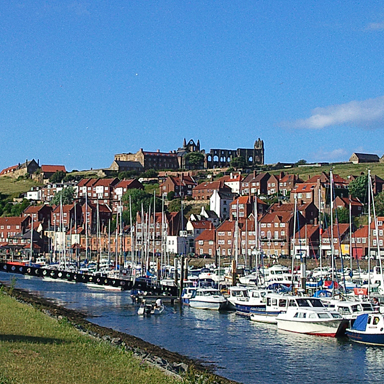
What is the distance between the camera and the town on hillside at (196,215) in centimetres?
10575

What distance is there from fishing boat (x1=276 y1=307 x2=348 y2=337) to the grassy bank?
14.7m

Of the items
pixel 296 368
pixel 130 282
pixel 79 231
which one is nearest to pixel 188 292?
pixel 130 282

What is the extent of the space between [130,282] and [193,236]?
57980 millimetres

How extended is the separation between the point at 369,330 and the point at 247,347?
6.94 metres

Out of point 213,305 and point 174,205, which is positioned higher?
point 174,205

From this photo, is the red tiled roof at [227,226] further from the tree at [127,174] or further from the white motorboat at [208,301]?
the tree at [127,174]

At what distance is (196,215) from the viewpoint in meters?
135

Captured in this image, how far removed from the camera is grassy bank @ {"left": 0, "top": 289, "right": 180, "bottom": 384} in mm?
23531

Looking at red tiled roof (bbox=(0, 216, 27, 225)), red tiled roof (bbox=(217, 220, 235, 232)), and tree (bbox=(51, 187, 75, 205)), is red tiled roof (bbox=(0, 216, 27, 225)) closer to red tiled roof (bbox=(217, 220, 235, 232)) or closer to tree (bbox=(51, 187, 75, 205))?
tree (bbox=(51, 187, 75, 205))

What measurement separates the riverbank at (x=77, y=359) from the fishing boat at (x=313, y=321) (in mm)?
11081

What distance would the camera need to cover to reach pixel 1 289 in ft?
202

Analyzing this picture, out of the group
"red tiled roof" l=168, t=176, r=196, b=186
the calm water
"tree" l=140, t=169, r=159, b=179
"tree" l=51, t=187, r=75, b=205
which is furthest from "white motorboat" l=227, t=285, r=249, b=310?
"tree" l=140, t=169, r=159, b=179

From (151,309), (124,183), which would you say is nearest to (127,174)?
(124,183)

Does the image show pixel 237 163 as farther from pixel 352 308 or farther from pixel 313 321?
pixel 313 321
